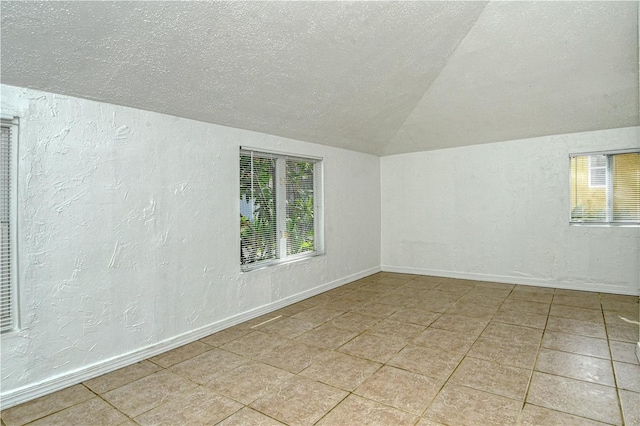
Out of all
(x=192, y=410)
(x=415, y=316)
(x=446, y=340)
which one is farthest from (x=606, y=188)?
(x=192, y=410)

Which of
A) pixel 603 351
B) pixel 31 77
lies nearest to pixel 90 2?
pixel 31 77

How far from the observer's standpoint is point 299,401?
2.09 meters

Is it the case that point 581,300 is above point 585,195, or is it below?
below

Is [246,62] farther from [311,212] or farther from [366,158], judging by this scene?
[366,158]

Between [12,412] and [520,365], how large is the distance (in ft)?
10.8

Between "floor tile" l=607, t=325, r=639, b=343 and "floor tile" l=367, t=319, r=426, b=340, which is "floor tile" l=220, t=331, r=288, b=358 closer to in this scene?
"floor tile" l=367, t=319, r=426, b=340

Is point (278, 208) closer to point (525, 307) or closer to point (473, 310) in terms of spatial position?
point (473, 310)

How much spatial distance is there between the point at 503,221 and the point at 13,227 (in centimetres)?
533

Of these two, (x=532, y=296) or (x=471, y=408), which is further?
(x=532, y=296)

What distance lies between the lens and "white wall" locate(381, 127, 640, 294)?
4.36 m

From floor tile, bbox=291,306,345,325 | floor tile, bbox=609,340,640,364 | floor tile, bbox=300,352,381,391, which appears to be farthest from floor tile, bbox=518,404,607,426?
floor tile, bbox=291,306,345,325

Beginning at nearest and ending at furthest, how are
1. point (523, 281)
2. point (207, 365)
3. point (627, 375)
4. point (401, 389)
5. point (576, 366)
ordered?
point (401, 389)
point (627, 375)
point (576, 366)
point (207, 365)
point (523, 281)

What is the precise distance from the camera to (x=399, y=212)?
5.83 meters

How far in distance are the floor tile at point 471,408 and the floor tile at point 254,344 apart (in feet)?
4.52
